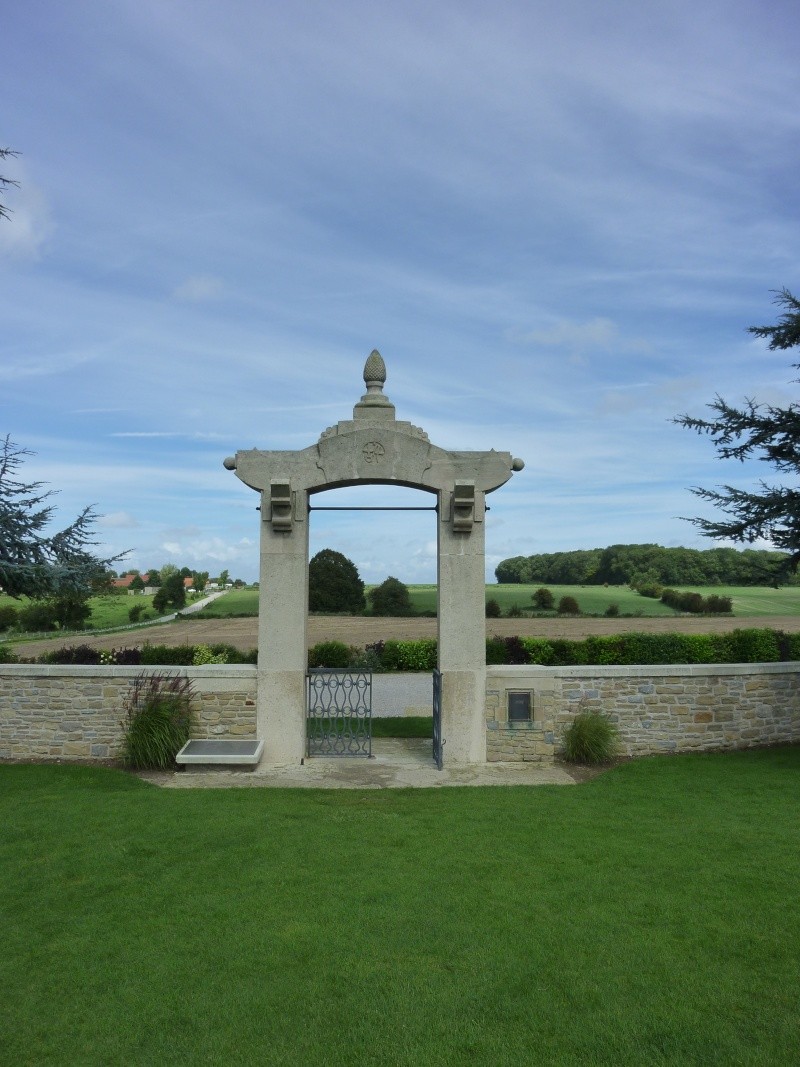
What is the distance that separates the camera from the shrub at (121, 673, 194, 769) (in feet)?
33.6

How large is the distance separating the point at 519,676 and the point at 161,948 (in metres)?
6.42

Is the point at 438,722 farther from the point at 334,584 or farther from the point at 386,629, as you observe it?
the point at 334,584

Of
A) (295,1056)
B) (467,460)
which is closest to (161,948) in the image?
(295,1056)

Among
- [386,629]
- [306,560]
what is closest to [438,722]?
[306,560]

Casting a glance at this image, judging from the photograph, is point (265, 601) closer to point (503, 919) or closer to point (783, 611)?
point (503, 919)

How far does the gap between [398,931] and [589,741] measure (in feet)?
18.8

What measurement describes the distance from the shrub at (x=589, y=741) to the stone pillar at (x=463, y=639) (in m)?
1.17

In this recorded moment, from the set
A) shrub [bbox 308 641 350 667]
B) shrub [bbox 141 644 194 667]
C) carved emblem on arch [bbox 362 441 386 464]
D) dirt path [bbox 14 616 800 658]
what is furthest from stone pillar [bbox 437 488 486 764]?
dirt path [bbox 14 616 800 658]

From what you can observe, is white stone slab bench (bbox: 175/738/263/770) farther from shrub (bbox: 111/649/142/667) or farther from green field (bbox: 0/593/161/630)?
green field (bbox: 0/593/161/630)

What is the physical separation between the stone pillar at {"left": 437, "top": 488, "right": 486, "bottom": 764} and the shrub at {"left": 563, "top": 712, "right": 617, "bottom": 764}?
117 cm

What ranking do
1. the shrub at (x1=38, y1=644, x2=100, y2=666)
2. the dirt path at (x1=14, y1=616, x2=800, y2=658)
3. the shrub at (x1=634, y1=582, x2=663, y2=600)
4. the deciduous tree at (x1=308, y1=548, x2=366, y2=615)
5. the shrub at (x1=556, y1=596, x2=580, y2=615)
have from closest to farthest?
1. the shrub at (x1=38, y1=644, x2=100, y2=666)
2. the dirt path at (x1=14, y1=616, x2=800, y2=658)
3. the deciduous tree at (x1=308, y1=548, x2=366, y2=615)
4. the shrub at (x1=556, y1=596, x2=580, y2=615)
5. the shrub at (x1=634, y1=582, x2=663, y2=600)

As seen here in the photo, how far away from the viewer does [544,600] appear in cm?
3123

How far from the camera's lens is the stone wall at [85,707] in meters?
10.6

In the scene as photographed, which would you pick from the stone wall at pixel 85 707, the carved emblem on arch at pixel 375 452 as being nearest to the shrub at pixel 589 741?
the stone wall at pixel 85 707
